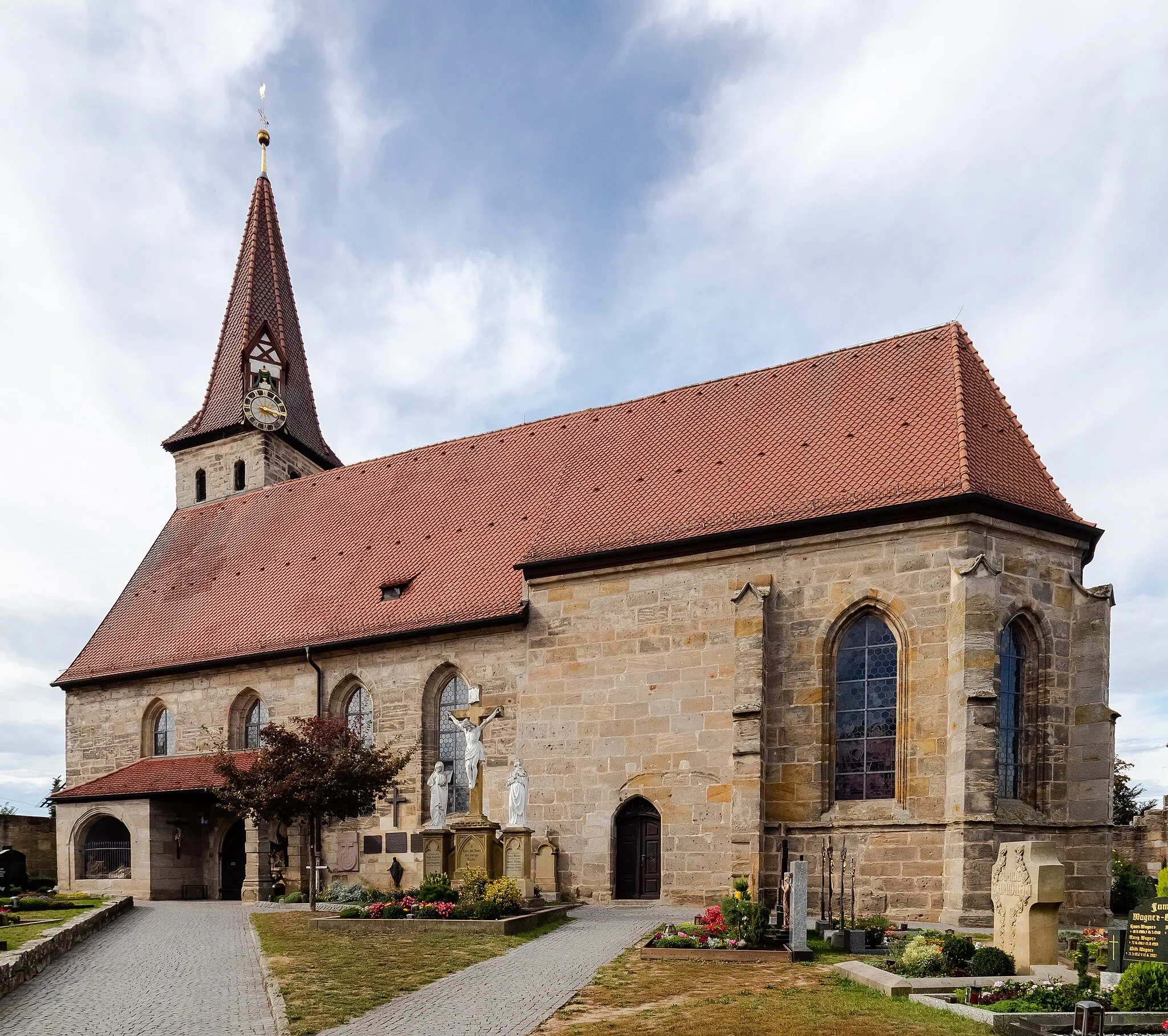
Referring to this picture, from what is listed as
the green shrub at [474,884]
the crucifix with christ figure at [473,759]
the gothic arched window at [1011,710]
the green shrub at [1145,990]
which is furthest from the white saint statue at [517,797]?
the green shrub at [1145,990]

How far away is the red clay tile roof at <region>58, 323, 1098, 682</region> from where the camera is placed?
2017cm

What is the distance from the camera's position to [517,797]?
Result: 1880 centimetres

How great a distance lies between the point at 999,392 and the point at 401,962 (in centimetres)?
1555

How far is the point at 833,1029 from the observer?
30.5ft

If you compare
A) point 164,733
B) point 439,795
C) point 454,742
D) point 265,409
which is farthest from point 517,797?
point 265,409

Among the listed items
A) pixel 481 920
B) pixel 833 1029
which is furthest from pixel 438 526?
pixel 833 1029

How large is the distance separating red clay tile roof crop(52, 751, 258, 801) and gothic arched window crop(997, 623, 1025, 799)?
15.6 metres

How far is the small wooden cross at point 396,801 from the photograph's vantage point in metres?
23.1

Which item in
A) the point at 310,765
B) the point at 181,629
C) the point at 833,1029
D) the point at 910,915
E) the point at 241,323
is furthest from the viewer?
the point at 241,323

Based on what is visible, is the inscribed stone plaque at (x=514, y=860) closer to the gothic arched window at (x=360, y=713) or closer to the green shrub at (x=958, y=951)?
the gothic arched window at (x=360, y=713)

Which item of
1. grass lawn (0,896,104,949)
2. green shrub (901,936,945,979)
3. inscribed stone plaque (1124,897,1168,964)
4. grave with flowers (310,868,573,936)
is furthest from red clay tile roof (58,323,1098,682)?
inscribed stone plaque (1124,897,1168,964)

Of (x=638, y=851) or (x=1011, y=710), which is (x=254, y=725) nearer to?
(x=638, y=851)

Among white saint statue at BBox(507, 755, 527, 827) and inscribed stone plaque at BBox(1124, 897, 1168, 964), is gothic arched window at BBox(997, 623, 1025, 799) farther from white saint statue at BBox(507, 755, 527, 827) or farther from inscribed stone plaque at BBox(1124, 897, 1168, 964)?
white saint statue at BBox(507, 755, 527, 827)

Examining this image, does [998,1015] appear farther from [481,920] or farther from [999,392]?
[999,392]
